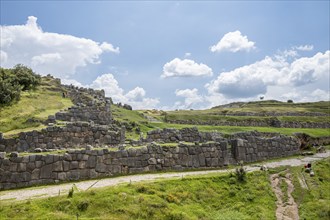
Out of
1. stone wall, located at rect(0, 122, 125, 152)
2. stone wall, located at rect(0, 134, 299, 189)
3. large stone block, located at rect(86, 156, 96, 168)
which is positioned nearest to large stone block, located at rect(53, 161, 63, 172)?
stone wall, located at rect(0, 134, 299, 189)

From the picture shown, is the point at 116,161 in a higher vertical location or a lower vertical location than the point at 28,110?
lower

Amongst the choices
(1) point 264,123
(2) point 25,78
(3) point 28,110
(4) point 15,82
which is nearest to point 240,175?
(3) point 28,110

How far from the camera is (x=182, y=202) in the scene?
13156mm

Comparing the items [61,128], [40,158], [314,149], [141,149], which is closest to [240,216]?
[141,149]

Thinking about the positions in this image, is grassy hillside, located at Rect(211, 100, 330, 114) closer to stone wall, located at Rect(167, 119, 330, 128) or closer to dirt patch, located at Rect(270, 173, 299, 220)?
stone wall, located at Rect(167, 119, 330, 128)

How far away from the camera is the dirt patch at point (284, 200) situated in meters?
13.7

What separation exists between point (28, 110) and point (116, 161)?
15.0m

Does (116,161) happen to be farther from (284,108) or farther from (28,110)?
(284,108)

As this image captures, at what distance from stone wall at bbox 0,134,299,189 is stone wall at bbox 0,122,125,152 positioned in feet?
16.9

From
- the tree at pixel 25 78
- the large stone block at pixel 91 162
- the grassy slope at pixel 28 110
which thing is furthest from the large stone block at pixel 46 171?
the tree at pixel 25 78

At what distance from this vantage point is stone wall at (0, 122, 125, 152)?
2027 centimetres

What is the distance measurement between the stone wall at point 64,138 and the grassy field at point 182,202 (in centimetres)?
852

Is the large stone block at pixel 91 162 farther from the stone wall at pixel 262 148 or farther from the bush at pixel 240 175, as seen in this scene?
the stone wall at pixel 262 148

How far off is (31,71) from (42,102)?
41.0 ft
